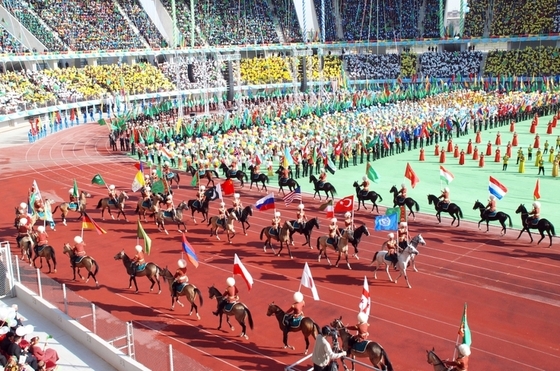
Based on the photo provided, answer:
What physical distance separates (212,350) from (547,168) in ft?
78.3

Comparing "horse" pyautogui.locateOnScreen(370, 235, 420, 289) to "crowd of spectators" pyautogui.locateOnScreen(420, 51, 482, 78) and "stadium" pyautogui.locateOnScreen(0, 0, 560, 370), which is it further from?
"crowd of spectators" pyautogui.locateOnScreen(420, 51, 482, 78)

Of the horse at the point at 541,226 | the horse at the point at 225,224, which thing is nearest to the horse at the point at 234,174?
the horse at the point at 225,224

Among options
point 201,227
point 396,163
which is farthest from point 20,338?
point 396,163

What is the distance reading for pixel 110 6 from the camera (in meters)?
72.4

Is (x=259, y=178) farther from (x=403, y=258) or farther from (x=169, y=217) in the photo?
(x=403, y=258)

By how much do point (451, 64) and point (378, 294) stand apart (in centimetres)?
6734

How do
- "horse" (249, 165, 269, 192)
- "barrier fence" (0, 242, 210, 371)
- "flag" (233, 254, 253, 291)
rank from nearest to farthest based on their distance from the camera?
"barrier fence" (0, 242, 210, 371), "flag" (233, 254, 253, 291), "horse" (249, 165, 269, 192)

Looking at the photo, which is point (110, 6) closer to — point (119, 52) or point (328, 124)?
point (119, 52)

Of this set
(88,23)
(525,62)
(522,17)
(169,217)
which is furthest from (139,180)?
(522,17)

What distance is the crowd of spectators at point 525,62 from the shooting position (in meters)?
70.7

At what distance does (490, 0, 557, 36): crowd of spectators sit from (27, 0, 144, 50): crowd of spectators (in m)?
44.2

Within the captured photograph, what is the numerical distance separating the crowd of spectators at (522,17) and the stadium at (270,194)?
0.75ft

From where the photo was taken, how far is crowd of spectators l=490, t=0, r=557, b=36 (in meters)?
73.9

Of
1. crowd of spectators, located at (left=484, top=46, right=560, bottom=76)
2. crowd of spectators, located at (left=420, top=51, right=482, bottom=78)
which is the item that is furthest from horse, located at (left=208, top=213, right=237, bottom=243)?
crowd of spectators, located at (left=420, top=51, right=482, bottom=78)
